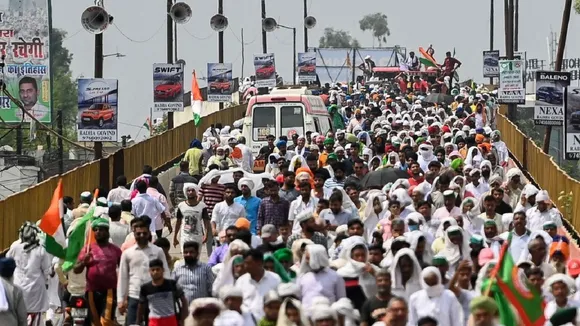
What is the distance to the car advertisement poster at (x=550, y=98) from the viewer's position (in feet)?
109

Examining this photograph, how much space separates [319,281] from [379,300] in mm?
1073

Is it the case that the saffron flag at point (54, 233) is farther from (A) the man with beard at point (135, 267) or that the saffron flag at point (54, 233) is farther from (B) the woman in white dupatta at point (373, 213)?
(B) the woman in white dupatta at point (373, 213)

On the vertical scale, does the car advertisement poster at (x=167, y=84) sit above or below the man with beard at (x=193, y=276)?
above

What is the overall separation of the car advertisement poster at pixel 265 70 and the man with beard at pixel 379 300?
158 feet

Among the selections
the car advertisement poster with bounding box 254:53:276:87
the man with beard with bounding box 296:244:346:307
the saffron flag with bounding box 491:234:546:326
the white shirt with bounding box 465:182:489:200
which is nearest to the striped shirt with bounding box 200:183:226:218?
the white shirt with bounding box 465:182:489:200

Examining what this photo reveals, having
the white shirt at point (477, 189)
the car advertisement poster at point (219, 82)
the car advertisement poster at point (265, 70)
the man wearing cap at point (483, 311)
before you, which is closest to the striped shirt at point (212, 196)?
the white shirt at point (477, 189)

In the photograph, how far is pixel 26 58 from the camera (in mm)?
64688

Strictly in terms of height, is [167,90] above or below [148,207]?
above

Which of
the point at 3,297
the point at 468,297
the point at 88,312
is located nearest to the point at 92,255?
the point at 88,312

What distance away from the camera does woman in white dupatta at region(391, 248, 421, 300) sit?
45.8 ft

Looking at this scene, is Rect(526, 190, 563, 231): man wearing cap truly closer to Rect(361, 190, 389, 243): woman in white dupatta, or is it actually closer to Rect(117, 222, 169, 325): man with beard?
Rect(361, 190, 389, 243): woman in white dupatta

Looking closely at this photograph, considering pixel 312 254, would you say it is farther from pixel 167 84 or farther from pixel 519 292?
pixel 167 84

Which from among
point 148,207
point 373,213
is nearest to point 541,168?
point 148,207

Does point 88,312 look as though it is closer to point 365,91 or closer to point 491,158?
point 491,158
